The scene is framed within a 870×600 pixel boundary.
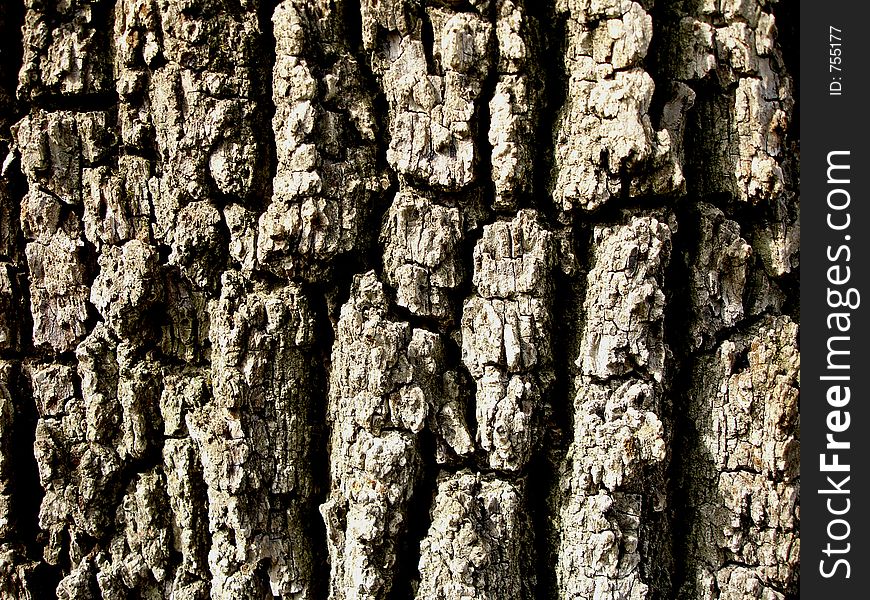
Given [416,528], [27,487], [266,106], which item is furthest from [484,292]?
[27,487]

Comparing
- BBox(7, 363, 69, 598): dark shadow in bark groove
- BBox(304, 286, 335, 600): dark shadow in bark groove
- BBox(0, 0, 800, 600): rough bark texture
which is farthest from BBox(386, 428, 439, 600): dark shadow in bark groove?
BBox(7, 363, 69, 598): dark shadow in bark groove


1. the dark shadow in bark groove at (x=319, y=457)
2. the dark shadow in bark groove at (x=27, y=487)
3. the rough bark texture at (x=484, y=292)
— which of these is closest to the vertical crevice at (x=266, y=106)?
the rough bark texture at (x=484, y=292)

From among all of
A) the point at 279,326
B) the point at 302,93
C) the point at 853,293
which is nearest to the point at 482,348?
the point at 279,326

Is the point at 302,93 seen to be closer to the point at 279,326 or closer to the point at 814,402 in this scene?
the point at 279,326

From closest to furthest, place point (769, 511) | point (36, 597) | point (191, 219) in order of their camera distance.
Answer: point (769, 511)
point (191, 219)
point (36, 597)

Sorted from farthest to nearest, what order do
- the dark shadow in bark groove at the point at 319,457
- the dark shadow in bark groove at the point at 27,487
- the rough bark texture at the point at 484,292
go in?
the dark shadow in bark groove at the point at 27,487 → the dark shadow in bark groove at the point at 319,457 → the rough bark texture at the point at 484,292

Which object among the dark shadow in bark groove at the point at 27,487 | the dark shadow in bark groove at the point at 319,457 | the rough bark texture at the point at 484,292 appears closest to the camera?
the rough bark texture at the point at 484,292

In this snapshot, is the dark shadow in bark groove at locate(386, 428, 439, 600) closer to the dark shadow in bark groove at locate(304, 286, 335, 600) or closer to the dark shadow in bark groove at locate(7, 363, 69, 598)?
the dark shadow in bark groove at locate(304, 286, 335, 600)

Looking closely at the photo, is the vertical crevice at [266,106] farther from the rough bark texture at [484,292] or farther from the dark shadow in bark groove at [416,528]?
the dark shadow in bark groove at [416,528]
